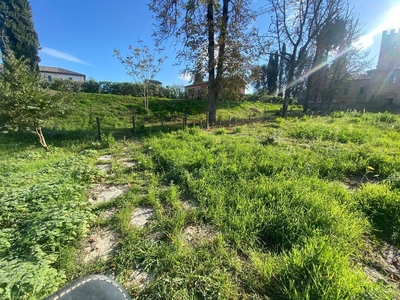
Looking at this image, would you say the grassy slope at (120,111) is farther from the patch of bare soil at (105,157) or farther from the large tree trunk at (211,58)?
the patch of bare soil at (105,157)

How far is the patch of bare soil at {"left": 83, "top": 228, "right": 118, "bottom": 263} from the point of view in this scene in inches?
76.4

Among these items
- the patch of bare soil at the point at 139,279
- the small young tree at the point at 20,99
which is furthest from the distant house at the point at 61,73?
the patch of bare soil at the point at 139,279

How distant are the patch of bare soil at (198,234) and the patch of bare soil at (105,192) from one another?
1628mm

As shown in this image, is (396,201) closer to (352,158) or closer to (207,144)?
(352,158)

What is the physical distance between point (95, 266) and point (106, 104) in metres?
16.1

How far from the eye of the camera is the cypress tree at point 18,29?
1969 cm

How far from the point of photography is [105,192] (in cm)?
334

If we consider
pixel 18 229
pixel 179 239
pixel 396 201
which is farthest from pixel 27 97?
pixel 396 201

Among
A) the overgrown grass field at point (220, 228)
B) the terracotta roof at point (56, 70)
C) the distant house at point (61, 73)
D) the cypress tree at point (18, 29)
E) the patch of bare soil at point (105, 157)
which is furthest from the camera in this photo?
the terracotta roof at point (56, 70)

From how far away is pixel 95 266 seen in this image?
1.79 metres

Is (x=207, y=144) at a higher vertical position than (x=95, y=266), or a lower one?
higher

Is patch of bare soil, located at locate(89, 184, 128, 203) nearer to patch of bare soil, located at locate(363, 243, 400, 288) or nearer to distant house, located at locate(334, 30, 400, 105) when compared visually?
patch of bare soil, located at locate(363, 243, 400, 288)

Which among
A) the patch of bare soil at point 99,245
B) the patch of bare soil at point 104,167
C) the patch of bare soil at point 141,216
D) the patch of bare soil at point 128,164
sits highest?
the patch of bare soil at point 128,164

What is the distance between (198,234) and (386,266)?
1914mm
